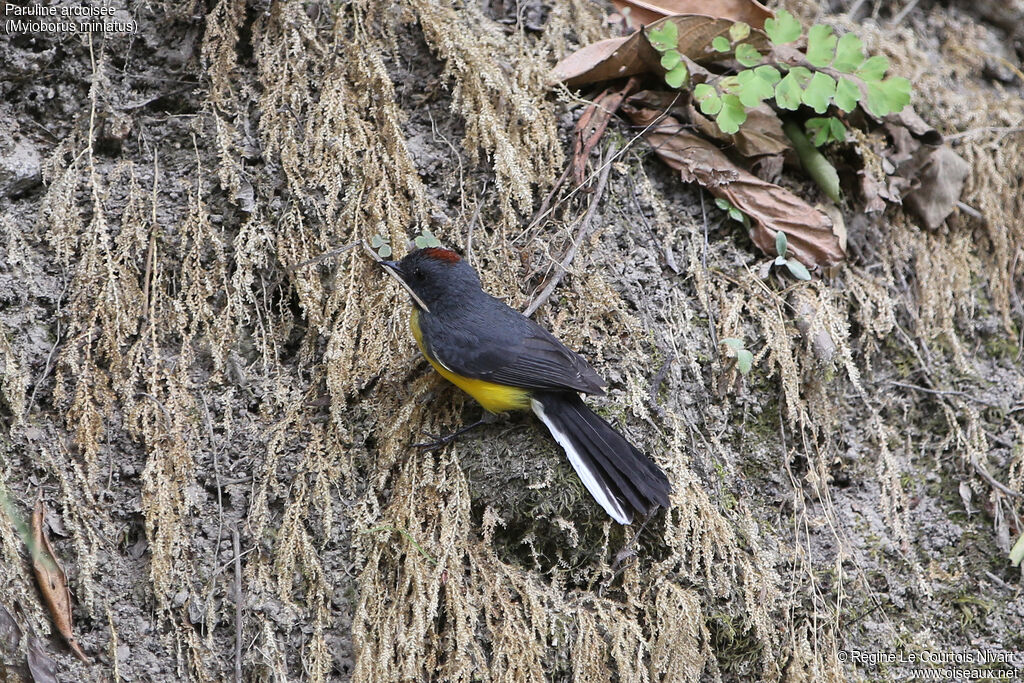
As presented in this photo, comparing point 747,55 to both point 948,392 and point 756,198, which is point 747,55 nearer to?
point 756,198

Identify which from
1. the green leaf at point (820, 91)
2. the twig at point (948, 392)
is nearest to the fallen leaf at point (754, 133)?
the green leaf at point (820, 91)

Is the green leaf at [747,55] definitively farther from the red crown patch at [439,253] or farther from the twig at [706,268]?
the red crown patch at [439,253]

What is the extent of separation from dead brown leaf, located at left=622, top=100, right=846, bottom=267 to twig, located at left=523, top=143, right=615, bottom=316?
0.31m

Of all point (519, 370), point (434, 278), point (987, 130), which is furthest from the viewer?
point (987, 130)

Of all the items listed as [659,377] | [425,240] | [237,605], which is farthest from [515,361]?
[237,605]

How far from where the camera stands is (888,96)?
3844mm

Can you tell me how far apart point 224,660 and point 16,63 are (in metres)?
2.76

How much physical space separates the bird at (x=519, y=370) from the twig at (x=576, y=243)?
0.50 feet

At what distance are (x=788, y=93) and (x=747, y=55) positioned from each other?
0.89 feet

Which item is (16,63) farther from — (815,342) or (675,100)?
(815,342)

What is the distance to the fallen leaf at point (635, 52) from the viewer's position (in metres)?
3.87

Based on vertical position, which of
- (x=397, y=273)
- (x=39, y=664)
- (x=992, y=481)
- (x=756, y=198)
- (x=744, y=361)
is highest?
(x=756, y=198)

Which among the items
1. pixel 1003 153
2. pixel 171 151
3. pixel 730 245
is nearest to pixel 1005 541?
pixel 730 245

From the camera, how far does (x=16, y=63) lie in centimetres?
356
